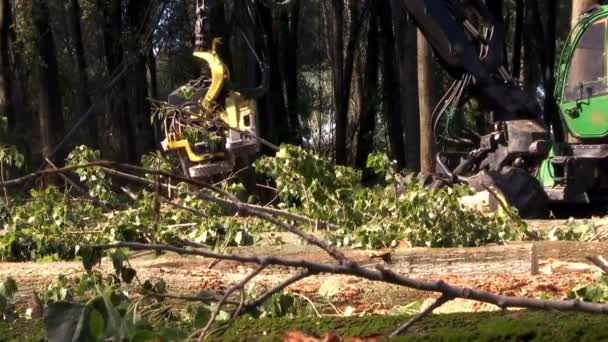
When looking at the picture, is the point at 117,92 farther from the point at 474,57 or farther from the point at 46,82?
the point at 474,57

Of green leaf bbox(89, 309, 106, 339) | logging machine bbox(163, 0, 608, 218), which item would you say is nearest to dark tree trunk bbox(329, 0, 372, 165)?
logging machine bbox(163, 0, 608, 218)

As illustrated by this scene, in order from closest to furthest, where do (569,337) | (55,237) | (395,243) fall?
1. (569,337)
2. (395,243)
3. (55,237)

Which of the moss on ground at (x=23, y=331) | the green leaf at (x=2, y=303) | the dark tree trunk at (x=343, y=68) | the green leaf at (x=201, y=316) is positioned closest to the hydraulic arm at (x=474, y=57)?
the green leaf at (x=2, y=303)

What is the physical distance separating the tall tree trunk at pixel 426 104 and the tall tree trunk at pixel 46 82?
32.3 feet

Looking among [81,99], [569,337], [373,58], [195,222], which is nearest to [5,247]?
[195,222]

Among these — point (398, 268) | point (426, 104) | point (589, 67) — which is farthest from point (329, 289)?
point (426, 104)

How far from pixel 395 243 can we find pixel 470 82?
638 cm

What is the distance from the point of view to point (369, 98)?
33656 mm

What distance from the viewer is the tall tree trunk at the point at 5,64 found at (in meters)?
22.5

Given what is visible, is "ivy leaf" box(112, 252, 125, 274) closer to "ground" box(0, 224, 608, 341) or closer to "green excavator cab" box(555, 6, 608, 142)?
"ground" box(0, 224, 608, 341)

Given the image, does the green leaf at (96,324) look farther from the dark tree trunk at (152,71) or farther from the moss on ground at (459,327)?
the dark tree trunk at (152,71)

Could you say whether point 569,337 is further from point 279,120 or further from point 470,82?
point 279,120

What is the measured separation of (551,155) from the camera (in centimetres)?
1346

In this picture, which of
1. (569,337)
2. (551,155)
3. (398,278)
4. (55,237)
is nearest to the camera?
Result: (398,278)
